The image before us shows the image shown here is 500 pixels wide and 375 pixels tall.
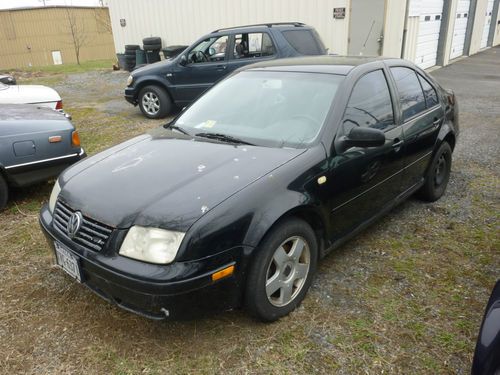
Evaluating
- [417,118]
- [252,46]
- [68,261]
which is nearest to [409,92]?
[417,118]

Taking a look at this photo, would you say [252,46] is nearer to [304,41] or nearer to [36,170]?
[304,41]

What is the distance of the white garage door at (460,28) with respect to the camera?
1538 centimetres

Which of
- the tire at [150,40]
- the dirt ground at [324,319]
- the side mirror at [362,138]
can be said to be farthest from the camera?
the tire at [150,40]

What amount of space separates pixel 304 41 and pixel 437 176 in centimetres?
473

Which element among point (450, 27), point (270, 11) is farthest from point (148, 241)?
point (450, 27)

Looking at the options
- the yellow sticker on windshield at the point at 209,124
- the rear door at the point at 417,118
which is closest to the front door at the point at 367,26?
the rear door at the point at 417,118

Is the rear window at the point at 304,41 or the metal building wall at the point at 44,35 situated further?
the metal building wall at the point at 44,35

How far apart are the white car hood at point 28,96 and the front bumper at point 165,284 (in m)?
4.21

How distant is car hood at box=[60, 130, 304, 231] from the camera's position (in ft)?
7.42

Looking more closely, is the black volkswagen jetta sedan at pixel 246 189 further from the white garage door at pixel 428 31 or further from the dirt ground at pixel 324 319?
the white garage door at pixel 428 31

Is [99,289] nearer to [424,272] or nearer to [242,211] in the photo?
[242,211]

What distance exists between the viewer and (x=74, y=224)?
244cm

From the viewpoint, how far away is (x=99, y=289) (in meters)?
2.40

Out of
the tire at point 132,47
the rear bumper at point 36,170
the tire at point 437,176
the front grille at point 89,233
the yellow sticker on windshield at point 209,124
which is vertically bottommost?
the tire at point 437,176
